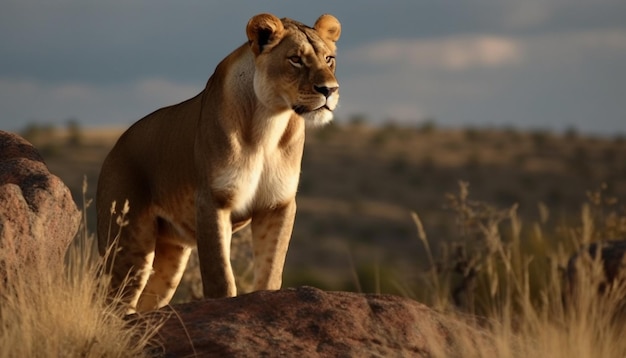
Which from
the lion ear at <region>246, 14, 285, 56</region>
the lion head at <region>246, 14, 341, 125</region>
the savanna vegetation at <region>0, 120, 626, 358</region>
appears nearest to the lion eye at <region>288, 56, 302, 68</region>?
the lion head at <region>246, 14, 341, 125</region>

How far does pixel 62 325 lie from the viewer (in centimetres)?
602

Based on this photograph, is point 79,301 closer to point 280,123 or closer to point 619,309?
point 280,123

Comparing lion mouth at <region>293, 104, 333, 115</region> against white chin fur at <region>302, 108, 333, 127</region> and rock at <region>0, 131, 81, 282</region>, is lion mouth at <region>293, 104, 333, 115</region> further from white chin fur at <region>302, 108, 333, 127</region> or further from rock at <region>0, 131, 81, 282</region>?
rock at <region>0, 131, 81, 282</region>

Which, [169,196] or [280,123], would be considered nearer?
[280,123]

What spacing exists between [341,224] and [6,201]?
3339 cm

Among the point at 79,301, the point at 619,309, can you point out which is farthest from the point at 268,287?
the point at 619,309

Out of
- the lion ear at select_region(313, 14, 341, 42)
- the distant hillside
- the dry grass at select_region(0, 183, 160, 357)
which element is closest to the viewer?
the dry grass at select_region(0, 183, 160, 357)

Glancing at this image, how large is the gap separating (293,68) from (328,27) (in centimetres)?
72

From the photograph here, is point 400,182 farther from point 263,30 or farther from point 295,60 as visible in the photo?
point 295,60

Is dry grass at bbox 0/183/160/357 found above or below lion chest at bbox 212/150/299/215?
below

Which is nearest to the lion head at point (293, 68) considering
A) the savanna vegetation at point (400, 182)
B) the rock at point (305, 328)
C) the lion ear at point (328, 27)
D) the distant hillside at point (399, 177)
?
the lion ear at point (328, 27)

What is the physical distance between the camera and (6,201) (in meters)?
6.66

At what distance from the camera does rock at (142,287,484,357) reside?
595cm

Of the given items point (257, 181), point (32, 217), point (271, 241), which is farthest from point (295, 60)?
point (32, 217)
